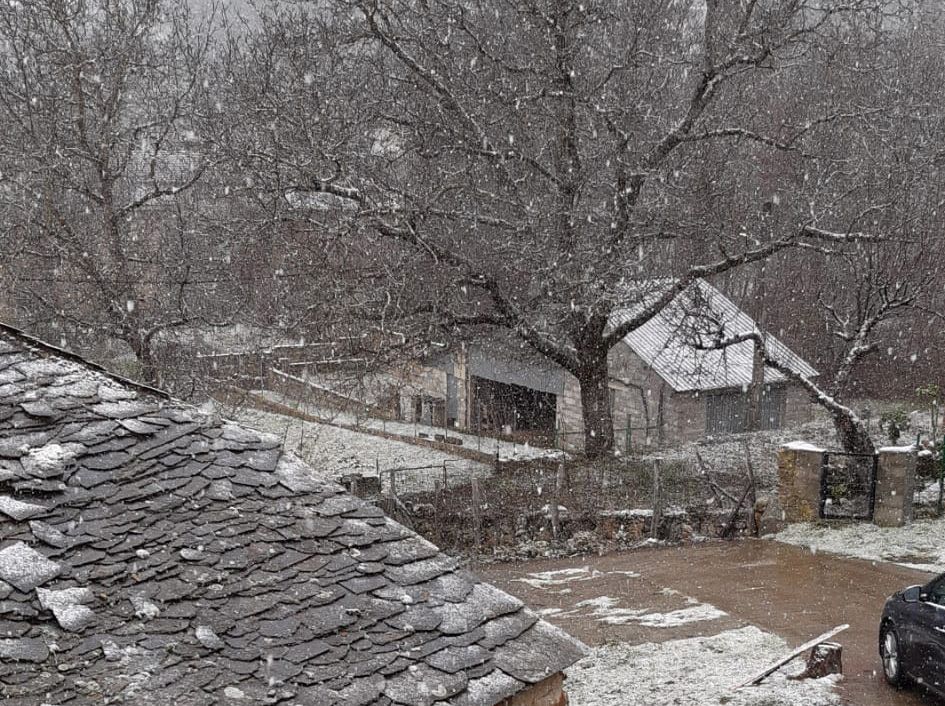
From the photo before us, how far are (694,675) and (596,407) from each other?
11383 mm

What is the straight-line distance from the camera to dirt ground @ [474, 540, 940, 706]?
1080 cm

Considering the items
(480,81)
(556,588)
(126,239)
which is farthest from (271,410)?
(556,588)

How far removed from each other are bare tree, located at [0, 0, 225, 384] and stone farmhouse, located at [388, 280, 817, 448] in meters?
6.89

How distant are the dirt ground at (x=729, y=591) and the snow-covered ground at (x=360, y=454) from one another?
4.80 meters

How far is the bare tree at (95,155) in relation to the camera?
17266 mm

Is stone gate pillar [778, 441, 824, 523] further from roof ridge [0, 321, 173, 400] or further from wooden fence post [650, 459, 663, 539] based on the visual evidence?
roof ridge [0, 321, 173, 400]

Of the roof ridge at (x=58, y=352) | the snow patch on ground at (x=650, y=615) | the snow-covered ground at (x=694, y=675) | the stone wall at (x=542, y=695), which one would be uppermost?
the roof ridge at (x=58, y=352)

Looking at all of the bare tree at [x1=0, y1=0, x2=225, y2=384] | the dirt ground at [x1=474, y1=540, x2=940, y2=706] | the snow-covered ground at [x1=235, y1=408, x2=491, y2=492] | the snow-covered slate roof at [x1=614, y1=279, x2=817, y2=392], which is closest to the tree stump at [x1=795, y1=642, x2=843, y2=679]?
the dirt ground at [x1=474, y1=540, x2=940, y2=706]

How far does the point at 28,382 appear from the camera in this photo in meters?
5.71

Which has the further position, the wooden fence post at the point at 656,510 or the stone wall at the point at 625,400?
the stone wall at the point at 625,400

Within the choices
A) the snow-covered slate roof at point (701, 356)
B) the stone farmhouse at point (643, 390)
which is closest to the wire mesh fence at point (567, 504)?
the stone farmhouse at point (643, 390)

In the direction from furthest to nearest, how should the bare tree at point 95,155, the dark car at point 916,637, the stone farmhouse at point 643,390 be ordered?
the stone farmhouse at point 643,390 → the bare tree at point 95,155 → the dark car at point 916,637

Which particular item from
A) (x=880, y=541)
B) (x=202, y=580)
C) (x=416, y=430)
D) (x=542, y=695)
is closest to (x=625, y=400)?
(x=416, y=430)

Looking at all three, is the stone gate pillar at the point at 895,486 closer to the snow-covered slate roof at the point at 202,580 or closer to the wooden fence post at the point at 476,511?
the wooden fence post at the point at 476,511
